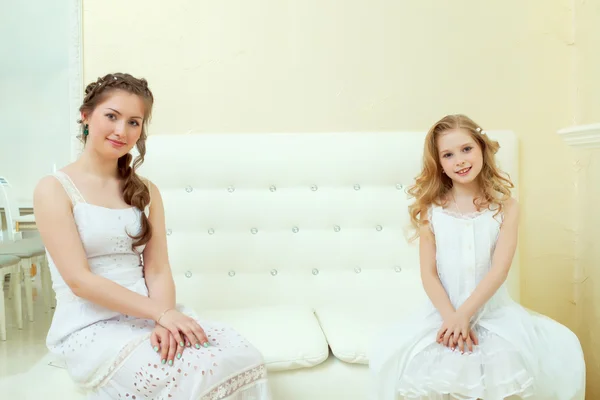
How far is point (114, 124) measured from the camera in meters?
1.67

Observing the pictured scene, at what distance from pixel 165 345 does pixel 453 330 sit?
0.80m

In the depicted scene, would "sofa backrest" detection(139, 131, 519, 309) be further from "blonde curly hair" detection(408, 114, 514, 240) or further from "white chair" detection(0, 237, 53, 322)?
"white chair" detection(0, 237, 53, 322)

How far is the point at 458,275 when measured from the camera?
73.3 inches

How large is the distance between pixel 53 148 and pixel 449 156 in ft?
9.79

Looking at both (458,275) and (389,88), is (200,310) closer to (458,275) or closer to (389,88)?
(458,275)

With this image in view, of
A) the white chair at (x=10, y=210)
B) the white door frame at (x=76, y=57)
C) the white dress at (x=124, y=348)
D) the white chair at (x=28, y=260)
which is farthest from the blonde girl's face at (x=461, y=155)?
the white chair at (x=10, y=210)

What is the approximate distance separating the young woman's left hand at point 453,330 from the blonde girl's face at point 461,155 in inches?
18.1

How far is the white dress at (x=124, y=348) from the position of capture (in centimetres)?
143

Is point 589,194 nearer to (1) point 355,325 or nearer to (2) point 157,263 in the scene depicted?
(1) point 355,325

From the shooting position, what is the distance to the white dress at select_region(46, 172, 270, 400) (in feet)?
4.68

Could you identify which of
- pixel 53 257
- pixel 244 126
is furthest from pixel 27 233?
pixel 53 257

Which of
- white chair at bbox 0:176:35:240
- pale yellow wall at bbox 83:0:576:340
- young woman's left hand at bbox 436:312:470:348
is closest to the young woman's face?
pale yellow wall at bbox 83:0:576:340

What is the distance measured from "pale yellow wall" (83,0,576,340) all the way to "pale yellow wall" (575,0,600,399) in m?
0.05

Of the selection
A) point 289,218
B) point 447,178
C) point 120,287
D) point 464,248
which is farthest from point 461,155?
point 120,287
